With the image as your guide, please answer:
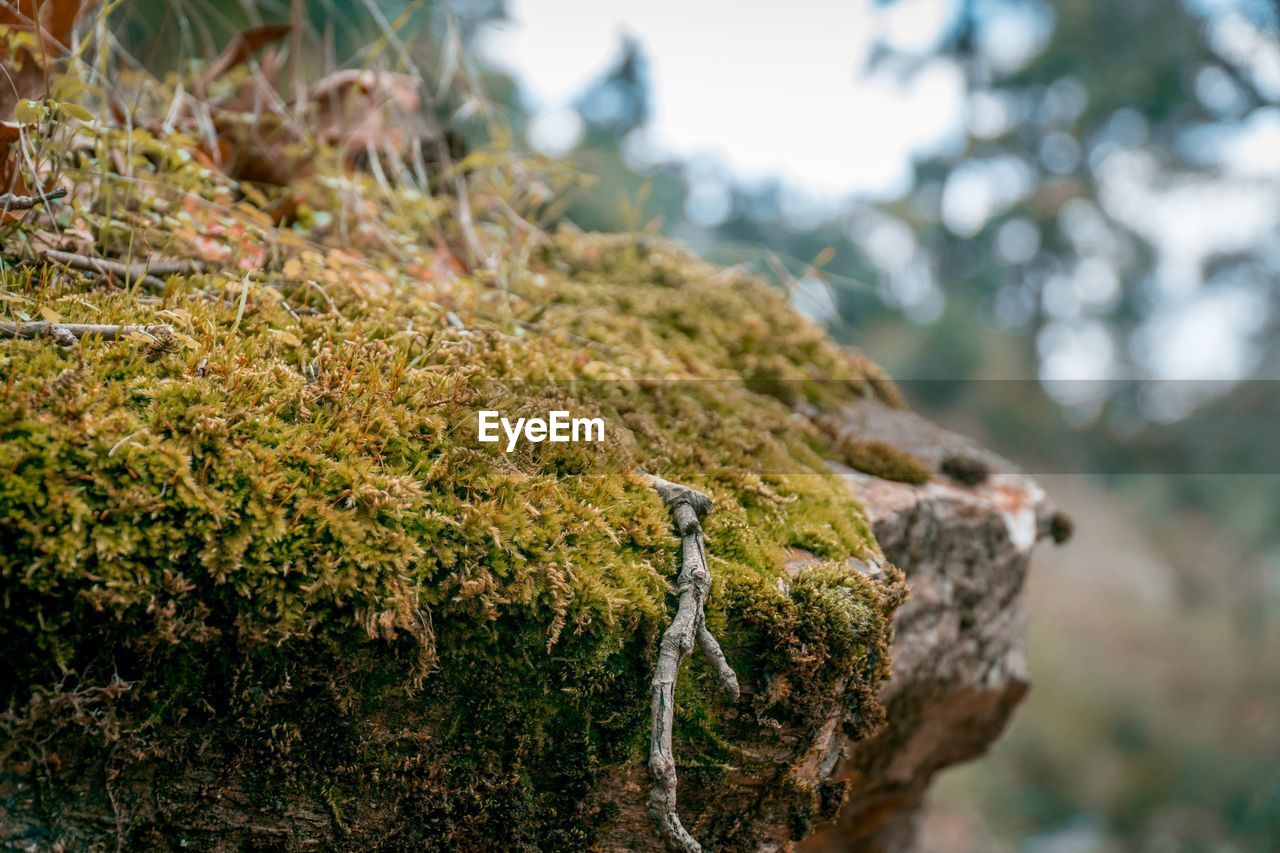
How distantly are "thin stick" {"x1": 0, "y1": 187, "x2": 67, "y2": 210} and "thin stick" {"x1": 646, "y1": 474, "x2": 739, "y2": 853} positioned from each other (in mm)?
1364

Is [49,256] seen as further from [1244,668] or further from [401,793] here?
[1244,668]

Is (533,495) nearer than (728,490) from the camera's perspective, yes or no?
Yes

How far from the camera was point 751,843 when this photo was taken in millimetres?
1542

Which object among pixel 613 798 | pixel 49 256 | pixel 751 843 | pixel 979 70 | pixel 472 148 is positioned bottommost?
pixel 751 843

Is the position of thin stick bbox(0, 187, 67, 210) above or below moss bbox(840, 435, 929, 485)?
above

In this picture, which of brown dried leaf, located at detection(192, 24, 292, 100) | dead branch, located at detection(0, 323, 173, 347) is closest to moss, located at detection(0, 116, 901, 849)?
dead branch, located at detection(0, 323, 173, 347)

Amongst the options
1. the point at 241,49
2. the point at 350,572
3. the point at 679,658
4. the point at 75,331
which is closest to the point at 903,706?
the point at 679,658

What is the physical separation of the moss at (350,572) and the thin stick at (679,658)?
43 mm

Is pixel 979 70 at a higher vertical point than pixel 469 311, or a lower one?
higher

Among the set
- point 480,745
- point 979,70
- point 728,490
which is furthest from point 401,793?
point 979,70

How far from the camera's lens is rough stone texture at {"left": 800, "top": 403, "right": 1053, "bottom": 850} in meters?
2.13

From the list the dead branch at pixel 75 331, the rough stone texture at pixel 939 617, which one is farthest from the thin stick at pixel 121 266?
the rough stone texture at pixel 939 617

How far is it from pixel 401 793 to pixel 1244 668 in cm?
1206

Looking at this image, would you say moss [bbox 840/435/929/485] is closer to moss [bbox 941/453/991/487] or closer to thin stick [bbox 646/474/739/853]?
moss [bbox 941/453/991/487]
